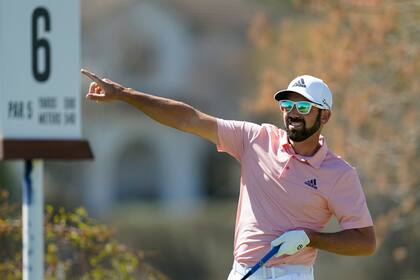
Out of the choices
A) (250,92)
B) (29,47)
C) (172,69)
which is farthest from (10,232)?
(172,69)

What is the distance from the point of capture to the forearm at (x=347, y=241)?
19.0 feet

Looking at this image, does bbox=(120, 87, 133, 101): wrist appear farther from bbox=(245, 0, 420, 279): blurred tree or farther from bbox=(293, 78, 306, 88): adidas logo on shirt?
bbox=(245, 0, 420, 279): blurred tree

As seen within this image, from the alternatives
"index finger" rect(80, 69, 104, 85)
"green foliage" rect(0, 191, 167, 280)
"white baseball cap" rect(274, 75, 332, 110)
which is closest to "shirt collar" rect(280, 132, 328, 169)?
"white baseball cap" rect(274, 75, 332, 110)

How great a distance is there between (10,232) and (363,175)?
8.38 m

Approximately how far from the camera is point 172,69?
129ft

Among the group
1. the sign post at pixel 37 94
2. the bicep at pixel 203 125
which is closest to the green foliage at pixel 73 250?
the bicep at pixel 203 125

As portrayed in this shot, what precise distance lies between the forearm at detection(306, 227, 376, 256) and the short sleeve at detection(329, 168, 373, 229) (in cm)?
4

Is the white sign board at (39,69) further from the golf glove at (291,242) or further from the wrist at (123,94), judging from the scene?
the golf glove at (291,242)

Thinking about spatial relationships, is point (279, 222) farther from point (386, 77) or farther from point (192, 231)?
point (192, 231)

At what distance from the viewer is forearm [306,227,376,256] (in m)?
5.79

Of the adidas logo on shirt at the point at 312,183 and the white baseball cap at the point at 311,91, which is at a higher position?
the white baseball cap at the point at 311,91

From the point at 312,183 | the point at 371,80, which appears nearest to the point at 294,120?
the point at 312,183

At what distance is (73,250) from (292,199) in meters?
2.41

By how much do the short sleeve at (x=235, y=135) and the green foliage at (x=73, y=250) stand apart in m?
1.81
